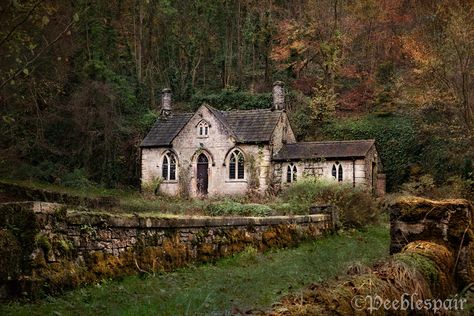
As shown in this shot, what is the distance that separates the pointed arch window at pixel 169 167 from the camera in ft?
117

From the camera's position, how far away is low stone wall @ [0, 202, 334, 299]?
724cm

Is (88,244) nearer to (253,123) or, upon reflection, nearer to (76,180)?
(76,180)

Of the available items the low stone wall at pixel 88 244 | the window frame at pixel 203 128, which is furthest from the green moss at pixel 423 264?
the window frame at pixel 203 128

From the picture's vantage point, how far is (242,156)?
3394 centimetres

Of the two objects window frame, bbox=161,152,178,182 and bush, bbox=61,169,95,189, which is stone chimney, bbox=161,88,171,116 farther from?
bush, bbox=61,169,95,189

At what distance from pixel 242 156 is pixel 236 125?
2.37 m

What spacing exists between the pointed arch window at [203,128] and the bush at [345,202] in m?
13.2

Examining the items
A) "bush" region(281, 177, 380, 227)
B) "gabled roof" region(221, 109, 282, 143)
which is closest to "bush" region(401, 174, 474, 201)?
"bush" region(281, 177, 380, 227)

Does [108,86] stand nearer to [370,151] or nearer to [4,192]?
[4,192]

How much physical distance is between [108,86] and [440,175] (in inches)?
898

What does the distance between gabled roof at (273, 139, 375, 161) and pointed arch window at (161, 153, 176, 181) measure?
286 inches

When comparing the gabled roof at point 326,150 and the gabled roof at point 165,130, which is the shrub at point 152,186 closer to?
the gabled roof at point 165,130

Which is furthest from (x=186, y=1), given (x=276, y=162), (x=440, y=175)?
(x=440, y=175)

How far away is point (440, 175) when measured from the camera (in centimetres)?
3219
